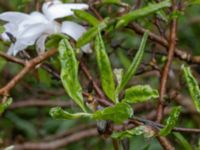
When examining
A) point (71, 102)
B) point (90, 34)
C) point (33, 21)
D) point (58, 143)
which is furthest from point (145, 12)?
point (58, 143)

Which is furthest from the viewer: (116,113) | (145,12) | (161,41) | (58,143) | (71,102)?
(58,143)

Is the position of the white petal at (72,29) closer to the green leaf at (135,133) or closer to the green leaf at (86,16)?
the green leaf at (86,16)

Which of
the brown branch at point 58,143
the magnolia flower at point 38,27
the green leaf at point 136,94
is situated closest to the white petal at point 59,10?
the magnolia flower at point 38,27

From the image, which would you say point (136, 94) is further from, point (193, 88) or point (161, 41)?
point (161, 41)

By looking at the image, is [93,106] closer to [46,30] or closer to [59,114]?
[59,114]

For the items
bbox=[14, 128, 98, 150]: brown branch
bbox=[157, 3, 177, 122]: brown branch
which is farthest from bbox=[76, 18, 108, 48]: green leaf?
bbox=[14, 128, 98, 150]: brown branch

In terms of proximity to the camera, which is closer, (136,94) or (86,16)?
(136,94)
